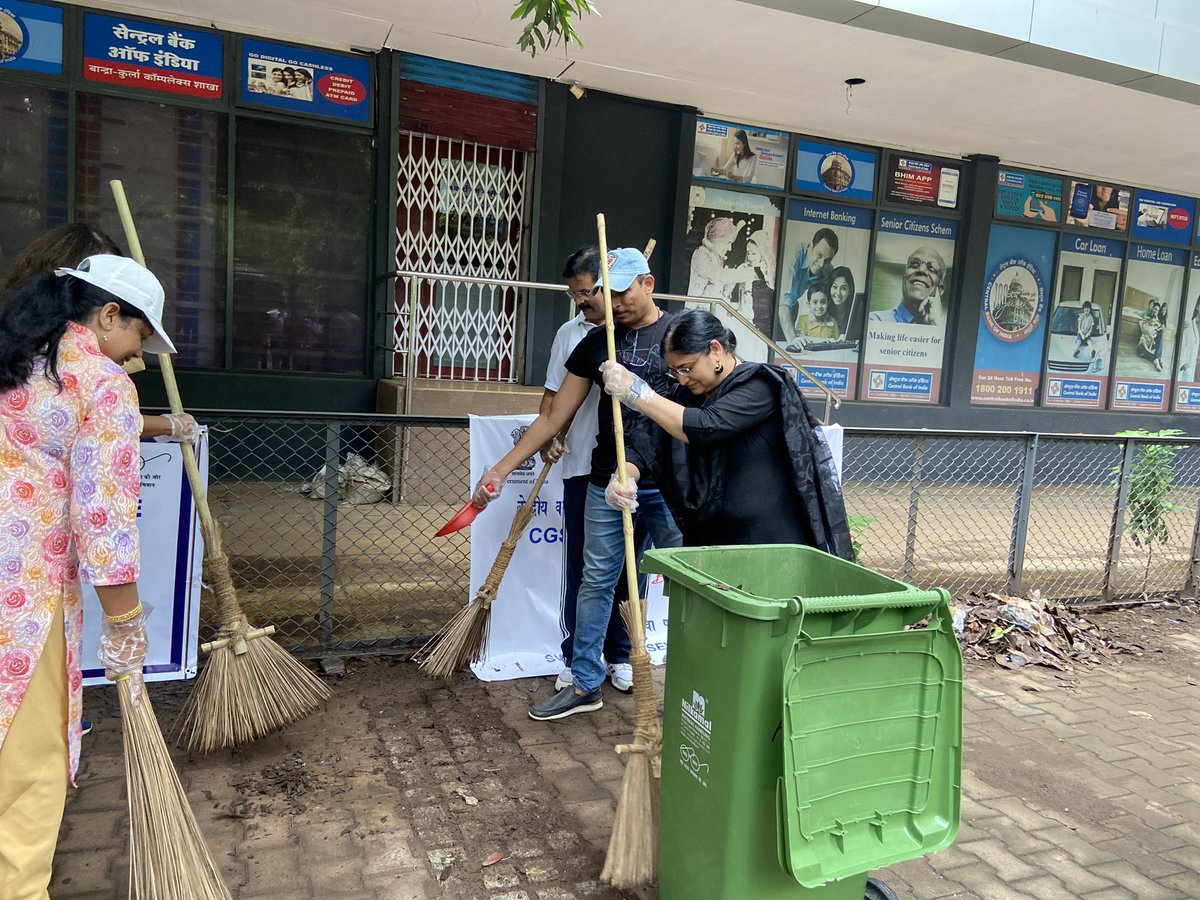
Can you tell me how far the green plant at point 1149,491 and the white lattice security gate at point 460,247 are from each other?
17.6ft

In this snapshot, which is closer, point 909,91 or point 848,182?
point 909,91

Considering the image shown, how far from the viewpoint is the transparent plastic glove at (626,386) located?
283 cm

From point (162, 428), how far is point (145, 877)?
1525mm

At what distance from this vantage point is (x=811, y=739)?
204cm

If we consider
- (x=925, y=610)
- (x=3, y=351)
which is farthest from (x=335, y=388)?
(x=925, y=610)

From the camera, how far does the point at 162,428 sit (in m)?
3.02

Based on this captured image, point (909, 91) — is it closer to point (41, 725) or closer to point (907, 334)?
point (907, 334)

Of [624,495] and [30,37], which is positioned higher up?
[30,37]

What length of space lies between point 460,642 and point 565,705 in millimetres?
637

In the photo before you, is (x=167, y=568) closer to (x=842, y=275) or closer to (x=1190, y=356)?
(x=842, y=275)

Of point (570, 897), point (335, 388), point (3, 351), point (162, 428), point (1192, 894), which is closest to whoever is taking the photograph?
point (3, 351)

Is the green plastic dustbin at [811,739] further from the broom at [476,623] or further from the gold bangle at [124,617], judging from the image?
the broom at [476,623]

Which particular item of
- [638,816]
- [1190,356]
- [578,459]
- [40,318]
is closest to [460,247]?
[578,459]

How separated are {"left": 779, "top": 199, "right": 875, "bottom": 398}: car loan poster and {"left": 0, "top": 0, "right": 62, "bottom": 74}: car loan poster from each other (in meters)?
7.12
